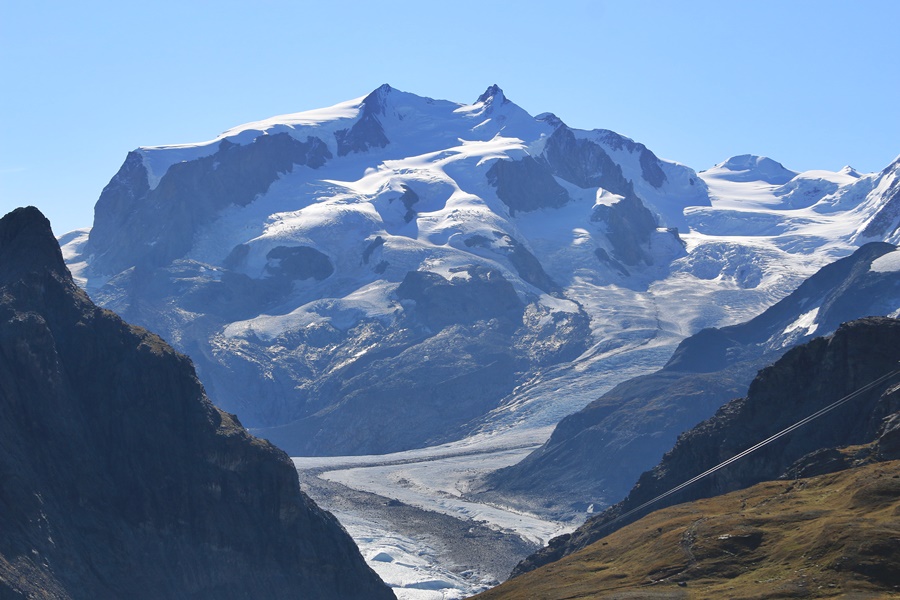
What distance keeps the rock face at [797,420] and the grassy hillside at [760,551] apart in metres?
11.4

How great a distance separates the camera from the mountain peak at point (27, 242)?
7037 inches

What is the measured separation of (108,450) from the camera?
567 ft

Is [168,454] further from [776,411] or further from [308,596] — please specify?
[776,411]

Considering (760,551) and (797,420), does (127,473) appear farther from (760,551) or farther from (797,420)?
(760,551)

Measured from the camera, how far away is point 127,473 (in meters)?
171

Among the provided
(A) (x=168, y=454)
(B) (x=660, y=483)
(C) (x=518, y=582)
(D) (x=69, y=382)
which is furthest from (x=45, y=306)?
(B) (x=660, y=483)

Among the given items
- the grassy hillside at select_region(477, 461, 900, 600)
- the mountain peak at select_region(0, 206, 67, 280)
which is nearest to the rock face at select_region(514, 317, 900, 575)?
the grassy hillside at select_region(477, 461, 900, 600)

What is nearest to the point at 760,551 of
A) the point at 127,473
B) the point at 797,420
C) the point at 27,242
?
the point at 797,420

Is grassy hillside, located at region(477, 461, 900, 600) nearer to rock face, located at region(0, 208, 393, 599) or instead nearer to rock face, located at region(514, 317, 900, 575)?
rock face, located at region(514, 317, 900, 575)

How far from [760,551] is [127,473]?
261 ft

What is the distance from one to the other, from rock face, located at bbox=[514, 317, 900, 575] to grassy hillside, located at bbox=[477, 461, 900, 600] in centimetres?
1139

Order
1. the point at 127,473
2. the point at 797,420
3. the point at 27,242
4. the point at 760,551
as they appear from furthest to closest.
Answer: the point at 27,242 < the point at 127,473 < the point at 797,420 < the point at 760,551

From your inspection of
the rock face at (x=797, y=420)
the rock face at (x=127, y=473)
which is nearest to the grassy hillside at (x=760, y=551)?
the rock face at (x=797, y=420)

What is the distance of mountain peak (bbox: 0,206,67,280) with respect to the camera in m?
179
